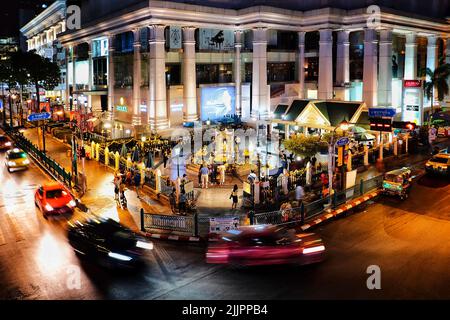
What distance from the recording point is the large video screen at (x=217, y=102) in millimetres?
50572

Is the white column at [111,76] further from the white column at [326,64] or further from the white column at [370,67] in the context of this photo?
the white column at [370,67]

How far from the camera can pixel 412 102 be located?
48.9m

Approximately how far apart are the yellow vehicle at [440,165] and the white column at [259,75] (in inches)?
885

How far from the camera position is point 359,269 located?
1700 cm

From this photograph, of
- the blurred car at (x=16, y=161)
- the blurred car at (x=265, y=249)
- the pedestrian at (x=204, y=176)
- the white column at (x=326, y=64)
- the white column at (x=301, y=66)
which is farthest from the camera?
the white column at (x=301, y=66)

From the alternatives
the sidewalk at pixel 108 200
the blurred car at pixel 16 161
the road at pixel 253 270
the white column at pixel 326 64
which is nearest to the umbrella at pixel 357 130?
the white column at pixel 326 64

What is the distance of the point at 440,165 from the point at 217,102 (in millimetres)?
26536

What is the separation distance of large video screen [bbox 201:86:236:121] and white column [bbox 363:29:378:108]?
51.1 feet

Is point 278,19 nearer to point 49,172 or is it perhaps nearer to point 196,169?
point 196,169

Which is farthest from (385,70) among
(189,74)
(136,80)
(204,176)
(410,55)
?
(204,176)

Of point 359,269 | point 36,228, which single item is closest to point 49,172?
point 36,228

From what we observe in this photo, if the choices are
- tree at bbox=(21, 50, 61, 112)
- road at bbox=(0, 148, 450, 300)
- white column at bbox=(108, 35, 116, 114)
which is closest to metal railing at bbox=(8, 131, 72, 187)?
road at bbox=(0, 148, 450, 300)

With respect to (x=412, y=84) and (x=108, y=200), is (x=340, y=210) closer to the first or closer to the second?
(x=108, y=200)
